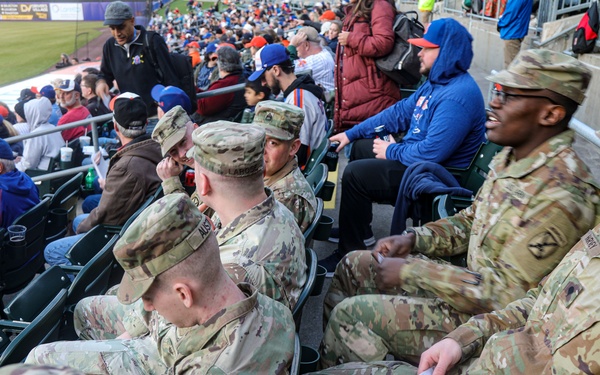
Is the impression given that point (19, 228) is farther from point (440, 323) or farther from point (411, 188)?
point (440, 323)

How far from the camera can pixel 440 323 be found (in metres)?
2.40

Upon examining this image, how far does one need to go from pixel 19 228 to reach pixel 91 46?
4075 cm

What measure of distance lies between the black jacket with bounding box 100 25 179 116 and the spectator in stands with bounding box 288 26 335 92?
1528 mm

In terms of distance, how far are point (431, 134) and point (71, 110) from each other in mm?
5364

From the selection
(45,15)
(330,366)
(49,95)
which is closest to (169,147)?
(330,366)

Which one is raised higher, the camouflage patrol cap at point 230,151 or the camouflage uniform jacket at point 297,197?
the camouflage patrol cap at point 230,151

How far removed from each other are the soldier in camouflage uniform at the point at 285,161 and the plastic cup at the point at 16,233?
172 centimetres

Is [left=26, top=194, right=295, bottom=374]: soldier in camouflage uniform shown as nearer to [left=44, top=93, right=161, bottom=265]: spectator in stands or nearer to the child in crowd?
[left=44, top=93, right=161, bottom=265]: spectator in stands

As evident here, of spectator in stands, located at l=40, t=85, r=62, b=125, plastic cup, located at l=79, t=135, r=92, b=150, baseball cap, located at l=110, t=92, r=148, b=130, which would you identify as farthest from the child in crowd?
spectator in stands, located at l=40, t=85, r=62, b=125

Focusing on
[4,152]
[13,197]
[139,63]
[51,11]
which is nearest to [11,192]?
[13,197]

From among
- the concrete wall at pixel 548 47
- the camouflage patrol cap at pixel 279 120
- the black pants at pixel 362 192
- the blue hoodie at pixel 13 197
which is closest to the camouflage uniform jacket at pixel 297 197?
the camouflage patrol cap at pixel 279 120

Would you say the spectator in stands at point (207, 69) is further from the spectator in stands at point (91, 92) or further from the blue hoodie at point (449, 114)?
the blue hoodie at point (449, 114)

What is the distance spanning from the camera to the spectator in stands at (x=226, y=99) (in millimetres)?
6368

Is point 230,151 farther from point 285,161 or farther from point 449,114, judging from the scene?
point 449,114
